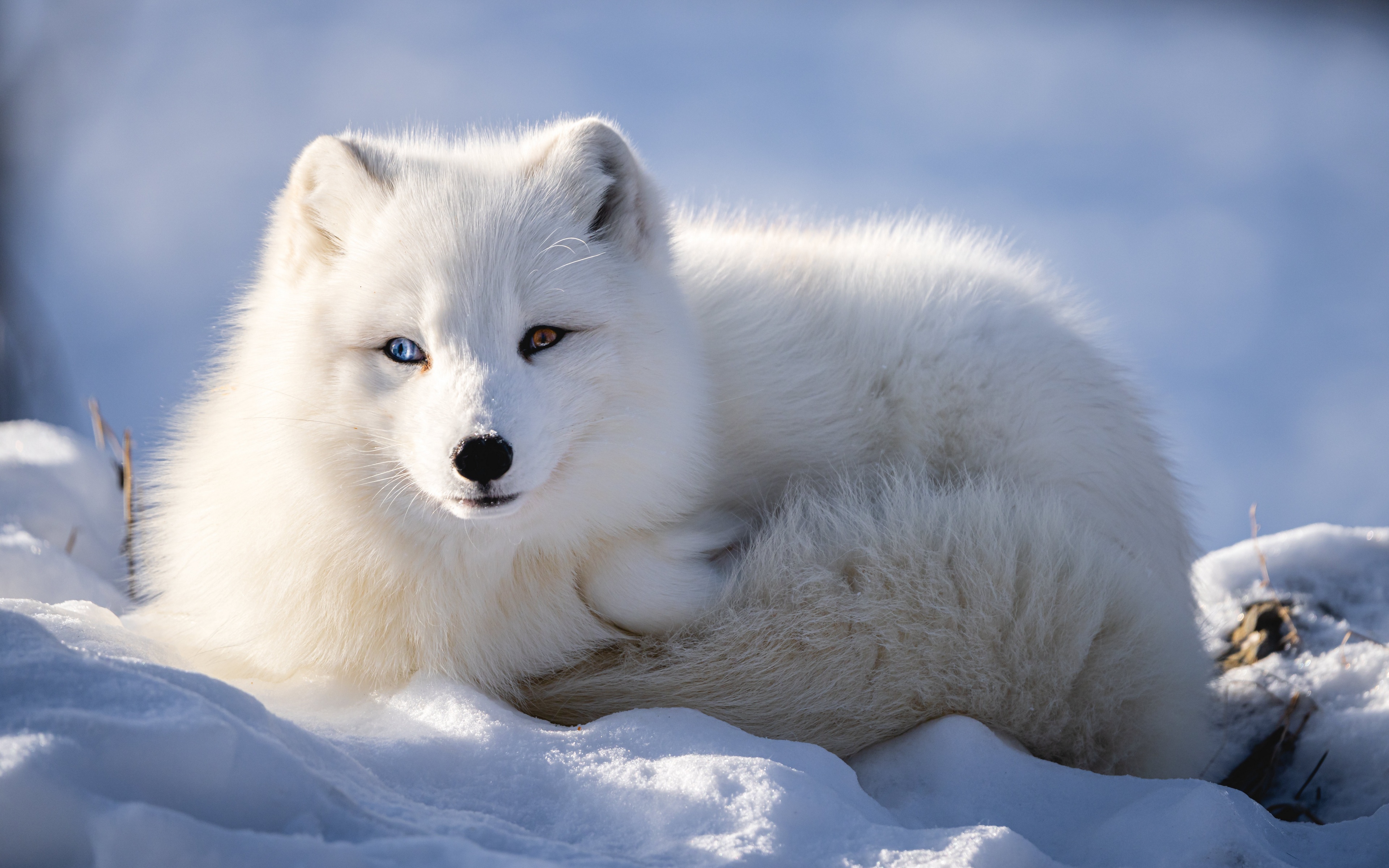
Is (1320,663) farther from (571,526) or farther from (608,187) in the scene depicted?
(608,187)

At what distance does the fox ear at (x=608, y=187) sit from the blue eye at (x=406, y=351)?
41 centimetres

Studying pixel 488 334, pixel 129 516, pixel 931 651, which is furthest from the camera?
pixel 129 516

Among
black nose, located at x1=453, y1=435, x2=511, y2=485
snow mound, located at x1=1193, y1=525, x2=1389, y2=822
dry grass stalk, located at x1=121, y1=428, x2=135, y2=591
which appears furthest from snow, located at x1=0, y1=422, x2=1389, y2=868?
dry grass stalk, located at x1=121, y1=428, x2=135, y2=591

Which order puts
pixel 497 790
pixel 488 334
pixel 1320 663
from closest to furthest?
pixel 497 790
pixel 488 334
pixel 1320 663

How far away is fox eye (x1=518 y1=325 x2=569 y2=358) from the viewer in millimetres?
1589

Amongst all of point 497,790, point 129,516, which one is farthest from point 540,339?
point 129,516

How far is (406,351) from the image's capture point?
1.56m

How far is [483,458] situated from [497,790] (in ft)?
1.51

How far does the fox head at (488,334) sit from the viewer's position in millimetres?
1459

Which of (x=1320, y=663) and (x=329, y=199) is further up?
(x=329, y=199)

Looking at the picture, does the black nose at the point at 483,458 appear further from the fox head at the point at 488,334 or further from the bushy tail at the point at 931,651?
the bushy tail at the point at 931,651

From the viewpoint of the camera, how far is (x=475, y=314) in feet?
4.98

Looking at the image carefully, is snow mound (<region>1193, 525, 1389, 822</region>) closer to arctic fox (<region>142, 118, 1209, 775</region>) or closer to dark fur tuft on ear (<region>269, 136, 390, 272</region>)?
arctic fox (<region>142, 118, 1209, 775</region>)

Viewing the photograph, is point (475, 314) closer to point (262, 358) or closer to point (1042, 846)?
point (262, 358)
